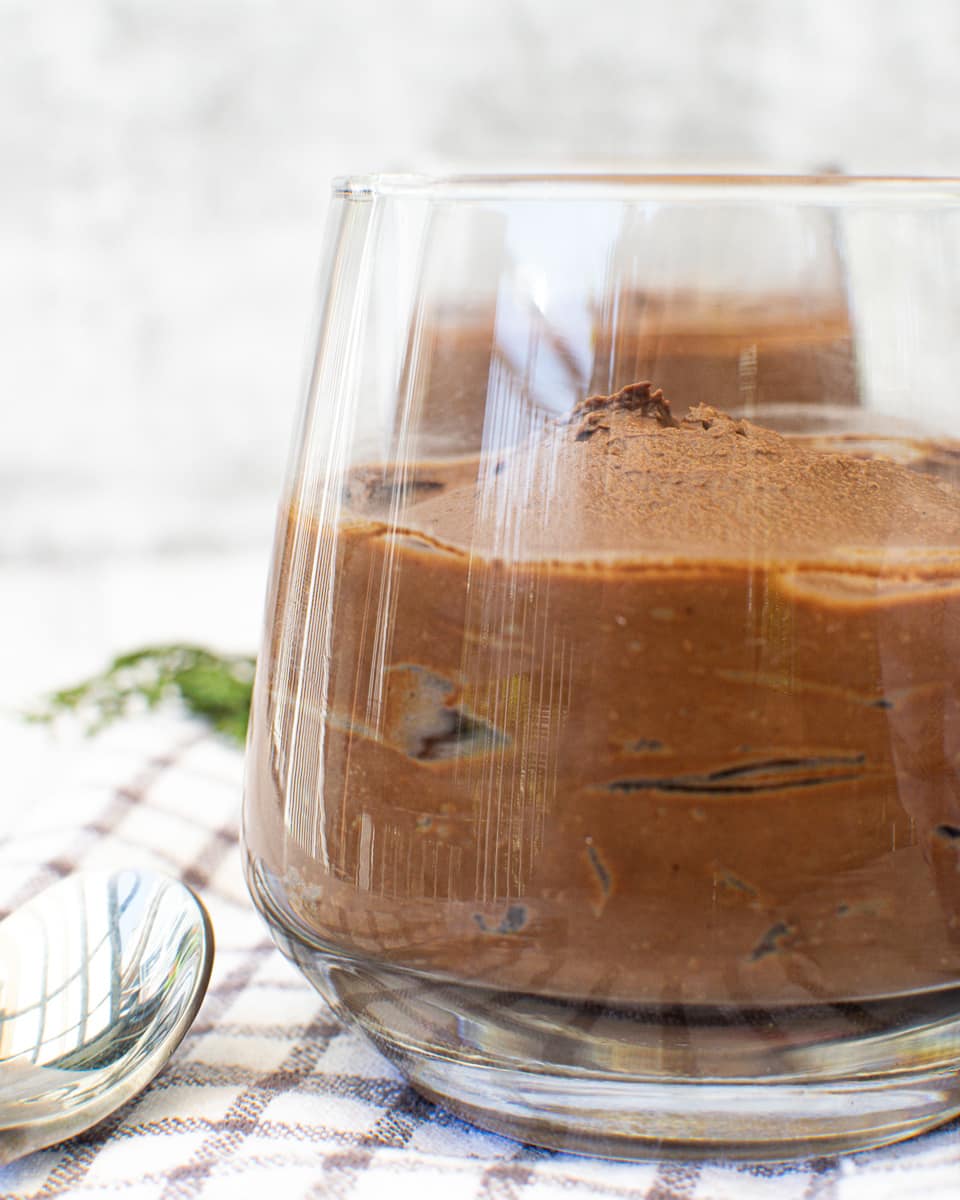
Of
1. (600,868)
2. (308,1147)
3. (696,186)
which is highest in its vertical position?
(696,186)

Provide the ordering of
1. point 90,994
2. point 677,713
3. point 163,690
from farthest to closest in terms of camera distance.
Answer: point 163,690 < point 90,994 < point 677,713

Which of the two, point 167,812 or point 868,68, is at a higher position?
point 868,68

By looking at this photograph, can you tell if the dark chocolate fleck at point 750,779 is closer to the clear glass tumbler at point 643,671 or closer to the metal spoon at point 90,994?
the clear glass tumbler at point 643,671

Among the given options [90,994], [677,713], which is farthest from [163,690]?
[677,713]

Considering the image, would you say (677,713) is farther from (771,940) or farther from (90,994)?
(90,994)

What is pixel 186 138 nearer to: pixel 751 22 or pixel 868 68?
pixel 751 22

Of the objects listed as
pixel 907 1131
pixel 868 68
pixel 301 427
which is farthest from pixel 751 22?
pixel 907 1131

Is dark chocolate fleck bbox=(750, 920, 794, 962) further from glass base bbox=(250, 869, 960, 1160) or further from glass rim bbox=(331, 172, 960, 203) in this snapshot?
glass rim bbox=(331, 172, 960, 203)
